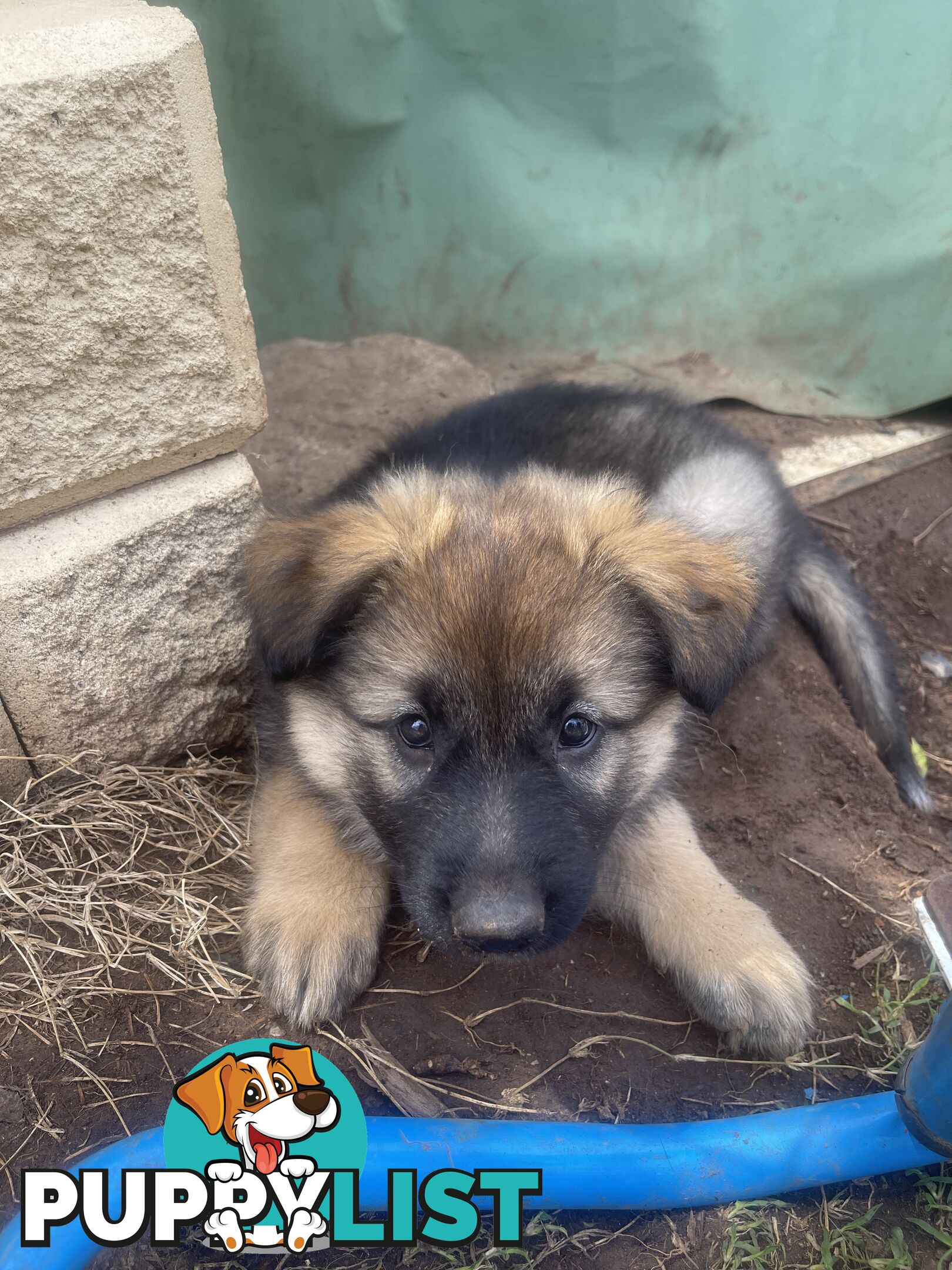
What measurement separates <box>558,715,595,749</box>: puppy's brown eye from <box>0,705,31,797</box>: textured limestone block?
56.0 inches

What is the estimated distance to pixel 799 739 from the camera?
3.27 meters

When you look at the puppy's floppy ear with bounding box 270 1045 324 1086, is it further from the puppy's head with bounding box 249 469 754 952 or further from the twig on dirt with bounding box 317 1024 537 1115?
the puppy's head with bounding box 249 469 754 952

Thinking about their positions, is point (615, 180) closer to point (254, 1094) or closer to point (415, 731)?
point (415, 731)

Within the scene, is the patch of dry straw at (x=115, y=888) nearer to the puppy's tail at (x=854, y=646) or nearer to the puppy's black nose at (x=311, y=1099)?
the puppy's black nose at (x=311, y=1099)

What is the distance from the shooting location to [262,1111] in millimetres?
1932

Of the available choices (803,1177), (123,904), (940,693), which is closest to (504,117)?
(940,693)

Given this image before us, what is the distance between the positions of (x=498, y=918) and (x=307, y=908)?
0.69 metres

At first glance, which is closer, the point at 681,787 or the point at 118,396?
the point at 118,396

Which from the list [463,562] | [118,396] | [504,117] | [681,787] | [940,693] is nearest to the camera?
[463,562]

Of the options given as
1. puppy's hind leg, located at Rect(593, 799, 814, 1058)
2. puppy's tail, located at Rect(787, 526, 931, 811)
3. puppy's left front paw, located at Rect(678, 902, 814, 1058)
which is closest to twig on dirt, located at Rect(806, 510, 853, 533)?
puppy's tail, located at Rect(787, 526, 931, 811)

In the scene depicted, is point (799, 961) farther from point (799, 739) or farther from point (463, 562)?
point (463, 562)

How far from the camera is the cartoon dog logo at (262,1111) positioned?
6.06 ft

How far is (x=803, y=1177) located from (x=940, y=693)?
2.21 m

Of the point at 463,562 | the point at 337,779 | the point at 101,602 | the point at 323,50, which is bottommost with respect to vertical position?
the point at 337,779
